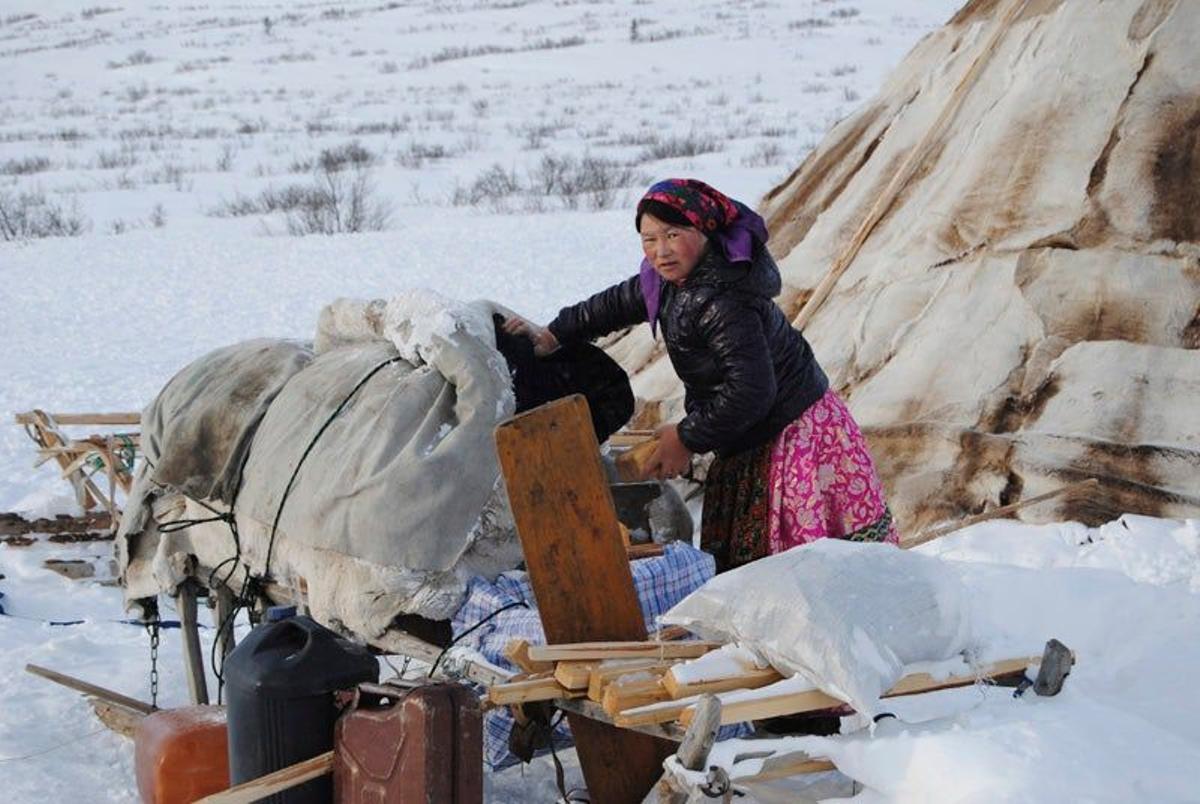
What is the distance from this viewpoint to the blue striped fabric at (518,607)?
10.5 feet

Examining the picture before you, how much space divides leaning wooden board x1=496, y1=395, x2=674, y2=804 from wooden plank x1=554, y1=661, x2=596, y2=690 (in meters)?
0.31

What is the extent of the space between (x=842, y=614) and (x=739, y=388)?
86cm

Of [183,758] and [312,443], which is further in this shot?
[312,443]

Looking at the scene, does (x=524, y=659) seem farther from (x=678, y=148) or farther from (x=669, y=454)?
(x=678, y=148)

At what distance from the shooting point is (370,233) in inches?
585

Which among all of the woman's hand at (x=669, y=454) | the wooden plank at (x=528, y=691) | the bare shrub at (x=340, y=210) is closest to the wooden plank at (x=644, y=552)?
the woman's hand at (x=669, y=454)

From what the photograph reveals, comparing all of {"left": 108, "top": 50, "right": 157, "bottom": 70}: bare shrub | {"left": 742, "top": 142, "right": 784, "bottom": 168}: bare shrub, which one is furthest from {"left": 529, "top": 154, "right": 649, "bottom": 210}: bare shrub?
{"left": 108, "top": 50, "right": 157, "bottom": 70}: bare shrub

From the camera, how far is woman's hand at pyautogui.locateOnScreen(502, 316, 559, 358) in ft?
12.9

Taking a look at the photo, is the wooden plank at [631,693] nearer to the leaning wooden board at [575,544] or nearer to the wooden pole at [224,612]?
the leaning wooden board at [575,544]

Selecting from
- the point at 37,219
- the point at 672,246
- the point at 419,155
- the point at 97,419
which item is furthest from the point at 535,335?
the point at 419,155

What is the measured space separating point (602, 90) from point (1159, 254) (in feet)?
81.1

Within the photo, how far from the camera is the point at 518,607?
131 inches

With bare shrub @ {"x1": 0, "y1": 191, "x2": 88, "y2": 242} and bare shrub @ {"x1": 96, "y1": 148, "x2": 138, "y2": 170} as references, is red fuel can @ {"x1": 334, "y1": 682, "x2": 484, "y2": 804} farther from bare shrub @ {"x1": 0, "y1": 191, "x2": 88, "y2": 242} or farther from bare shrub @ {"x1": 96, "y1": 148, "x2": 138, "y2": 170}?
bare shrub @ {"x1": 96, "y1": 148, "x2": 138, "y2": 170}

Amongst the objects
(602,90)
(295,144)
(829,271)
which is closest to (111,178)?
(295,144)
